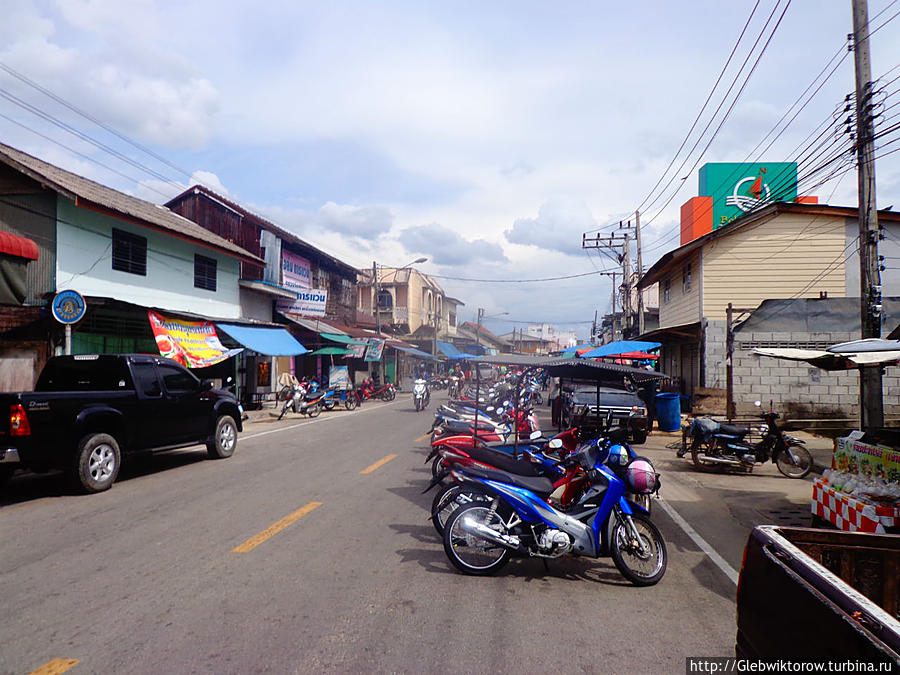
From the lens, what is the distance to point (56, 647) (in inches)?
140

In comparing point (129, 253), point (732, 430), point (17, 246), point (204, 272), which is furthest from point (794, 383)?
point (17, 246)

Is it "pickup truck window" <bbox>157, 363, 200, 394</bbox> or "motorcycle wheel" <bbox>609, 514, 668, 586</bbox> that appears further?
"pickup truck window" <bbox>157, 363, 200, 394</bbox>

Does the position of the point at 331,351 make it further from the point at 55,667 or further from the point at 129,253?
the point at 55,667

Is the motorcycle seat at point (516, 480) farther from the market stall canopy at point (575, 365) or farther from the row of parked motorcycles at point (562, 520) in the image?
the market stall canopy at point (575, 365)

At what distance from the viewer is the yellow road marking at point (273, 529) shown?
5492 mm

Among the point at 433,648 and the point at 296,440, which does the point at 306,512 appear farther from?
the point at 296,440

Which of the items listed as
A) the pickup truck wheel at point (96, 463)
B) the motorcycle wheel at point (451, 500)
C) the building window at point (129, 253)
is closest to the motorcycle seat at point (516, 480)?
the motorcycle wheel at point (451, 500)

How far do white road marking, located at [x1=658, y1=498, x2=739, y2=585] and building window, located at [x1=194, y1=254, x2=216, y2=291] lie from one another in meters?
17.2

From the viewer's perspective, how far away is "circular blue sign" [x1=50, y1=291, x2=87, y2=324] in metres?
11.9

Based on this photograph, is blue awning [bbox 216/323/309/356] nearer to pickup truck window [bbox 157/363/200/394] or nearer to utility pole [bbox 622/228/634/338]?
pickup truck window [bbox 157/363/200/394]

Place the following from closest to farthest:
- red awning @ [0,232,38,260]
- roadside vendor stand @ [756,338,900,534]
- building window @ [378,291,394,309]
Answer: roadside vendor stand @ [756,338,900,534] → red awning @ [0,232,38,260] → building window @ [378,291,394,309]

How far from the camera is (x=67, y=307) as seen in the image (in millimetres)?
12102

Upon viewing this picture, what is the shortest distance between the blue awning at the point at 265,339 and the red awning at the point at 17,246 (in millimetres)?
6174

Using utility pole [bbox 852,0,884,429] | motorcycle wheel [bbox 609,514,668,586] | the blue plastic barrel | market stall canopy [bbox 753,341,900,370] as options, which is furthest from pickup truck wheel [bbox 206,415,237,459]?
the blue plastic barrel
